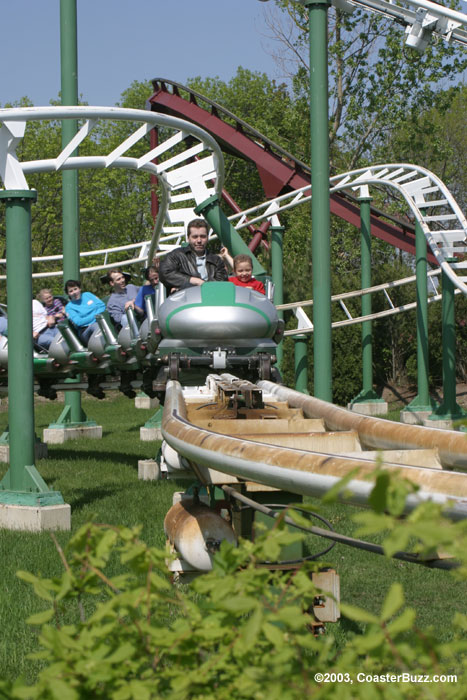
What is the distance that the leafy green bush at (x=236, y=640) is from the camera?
1.25 metres

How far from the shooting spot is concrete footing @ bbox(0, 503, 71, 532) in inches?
245

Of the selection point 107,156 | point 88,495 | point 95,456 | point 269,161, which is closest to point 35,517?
point 88,495

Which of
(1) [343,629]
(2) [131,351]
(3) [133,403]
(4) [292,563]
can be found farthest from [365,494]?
(3) [133,403]

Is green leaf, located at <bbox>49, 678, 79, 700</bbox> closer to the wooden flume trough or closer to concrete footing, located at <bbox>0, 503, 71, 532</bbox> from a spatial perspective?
the wooden flume trough

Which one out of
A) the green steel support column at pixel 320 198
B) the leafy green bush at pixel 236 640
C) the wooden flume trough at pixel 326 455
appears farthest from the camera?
the green steel support column at pixel 320 198

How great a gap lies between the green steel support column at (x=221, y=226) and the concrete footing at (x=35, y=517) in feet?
11.3

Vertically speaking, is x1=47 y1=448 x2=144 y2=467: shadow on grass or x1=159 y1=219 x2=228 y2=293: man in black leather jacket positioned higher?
x1=159 y1=219 x2=228 y2=293: man in black leather jacket

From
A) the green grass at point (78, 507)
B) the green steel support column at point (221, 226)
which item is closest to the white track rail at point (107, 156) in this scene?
the green steel support column at point (221, 226)

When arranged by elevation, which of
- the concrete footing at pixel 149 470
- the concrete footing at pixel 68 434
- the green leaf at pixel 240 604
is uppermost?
the green leaf at pixel 240 604

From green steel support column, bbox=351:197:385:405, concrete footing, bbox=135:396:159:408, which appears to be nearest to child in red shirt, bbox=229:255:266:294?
green steel support column, bbox=351:197:385:405

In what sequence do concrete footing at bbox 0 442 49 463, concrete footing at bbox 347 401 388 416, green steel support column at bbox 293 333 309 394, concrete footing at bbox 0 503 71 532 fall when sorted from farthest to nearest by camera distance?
concrete footing at bbox 347 401 388 416 < green steel support column at bbox 293 333 309 394 < concrete footing at bbox 0 442 49 463 < concrete footing at bbox 0 503 71 532

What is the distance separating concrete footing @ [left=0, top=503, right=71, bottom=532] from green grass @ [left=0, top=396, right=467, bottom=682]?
0.12 m

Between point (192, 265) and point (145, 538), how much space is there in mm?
3218

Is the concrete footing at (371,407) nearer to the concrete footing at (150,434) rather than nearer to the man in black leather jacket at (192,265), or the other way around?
the concrete footing at (150,434)
